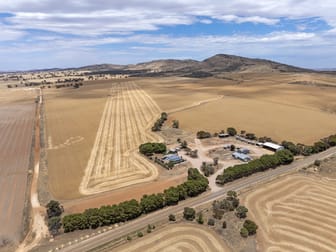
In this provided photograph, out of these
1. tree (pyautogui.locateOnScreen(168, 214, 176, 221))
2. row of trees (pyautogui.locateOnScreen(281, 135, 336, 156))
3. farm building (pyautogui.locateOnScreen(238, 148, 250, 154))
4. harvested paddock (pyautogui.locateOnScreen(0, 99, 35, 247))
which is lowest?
harvested paddock (pyautogui.locateOnScreen(0, 99, 35, 247))

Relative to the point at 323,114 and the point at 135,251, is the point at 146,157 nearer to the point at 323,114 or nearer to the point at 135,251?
the point at 135,251

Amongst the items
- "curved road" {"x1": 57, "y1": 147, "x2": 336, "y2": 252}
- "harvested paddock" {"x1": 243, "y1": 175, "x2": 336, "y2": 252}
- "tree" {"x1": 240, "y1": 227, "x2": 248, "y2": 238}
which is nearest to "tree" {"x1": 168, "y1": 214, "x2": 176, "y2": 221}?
"curved road" {"x1": 57, "y1": 147, "x2": 336, "y2": 252}

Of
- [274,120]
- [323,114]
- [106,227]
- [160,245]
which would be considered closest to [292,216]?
[160,245]

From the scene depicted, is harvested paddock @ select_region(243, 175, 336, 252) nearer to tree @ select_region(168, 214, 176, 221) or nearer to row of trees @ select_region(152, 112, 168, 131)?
tree @ select_region(168, 214, 176, 221)

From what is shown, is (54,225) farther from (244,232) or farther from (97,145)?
(97,145)

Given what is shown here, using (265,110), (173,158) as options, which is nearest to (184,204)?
(173,158)
